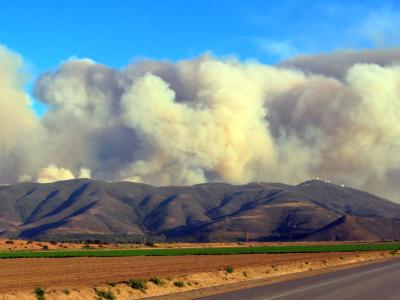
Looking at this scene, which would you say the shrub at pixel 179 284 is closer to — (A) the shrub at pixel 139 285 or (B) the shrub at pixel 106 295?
(A) the shrub at pixel 139 285

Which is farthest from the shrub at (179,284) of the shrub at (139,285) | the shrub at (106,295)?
the shrub at (106,295)

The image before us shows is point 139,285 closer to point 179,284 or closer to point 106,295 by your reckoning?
point 179,284

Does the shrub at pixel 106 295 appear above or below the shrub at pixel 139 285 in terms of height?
below

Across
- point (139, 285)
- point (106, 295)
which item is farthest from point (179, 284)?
point (106, 295)

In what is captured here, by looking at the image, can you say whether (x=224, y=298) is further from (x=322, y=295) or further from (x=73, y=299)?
(x=73, y=299)

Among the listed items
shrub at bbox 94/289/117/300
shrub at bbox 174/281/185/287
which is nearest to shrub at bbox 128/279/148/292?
shrub at bbox 174/281/185/287

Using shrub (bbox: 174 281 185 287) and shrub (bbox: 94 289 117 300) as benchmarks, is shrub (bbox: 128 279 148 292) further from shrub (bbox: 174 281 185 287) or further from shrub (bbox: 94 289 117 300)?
shrub (bbox: 94 289 117 300)

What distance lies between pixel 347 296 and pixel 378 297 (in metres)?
1.37

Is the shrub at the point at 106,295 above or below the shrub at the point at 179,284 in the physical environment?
below

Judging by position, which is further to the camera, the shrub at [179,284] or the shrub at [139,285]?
the shrub at [179,284]

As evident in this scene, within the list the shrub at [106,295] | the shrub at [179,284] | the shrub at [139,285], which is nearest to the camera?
the shrub at [106,295]

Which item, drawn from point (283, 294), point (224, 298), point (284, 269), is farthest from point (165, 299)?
point (284, 269)

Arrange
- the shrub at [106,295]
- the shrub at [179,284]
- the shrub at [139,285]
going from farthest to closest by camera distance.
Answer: the shrub at [179,284] < the shrub at [139,285] < the shrub at [106,295]

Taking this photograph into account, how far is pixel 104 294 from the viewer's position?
115 feet
